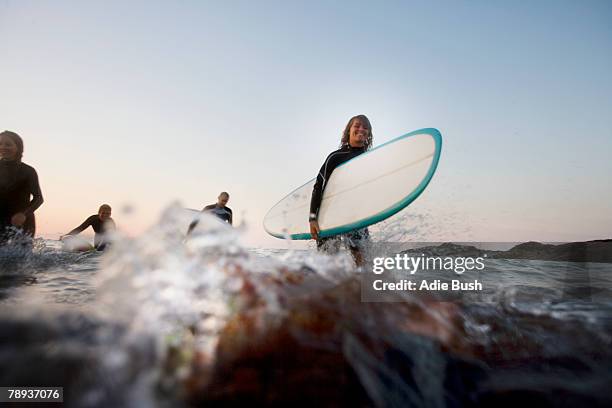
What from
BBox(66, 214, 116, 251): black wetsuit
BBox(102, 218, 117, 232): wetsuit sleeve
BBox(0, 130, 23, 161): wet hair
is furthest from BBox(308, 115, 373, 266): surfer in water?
BBox(102, 218, 117, 232): wetsuit sleeve

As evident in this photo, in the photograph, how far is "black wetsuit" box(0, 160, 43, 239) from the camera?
427 cm

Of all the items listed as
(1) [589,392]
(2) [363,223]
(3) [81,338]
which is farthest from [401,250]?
(3) [81,338]

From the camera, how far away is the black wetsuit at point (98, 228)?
21.1ft

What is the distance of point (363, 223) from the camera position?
3.74 meters

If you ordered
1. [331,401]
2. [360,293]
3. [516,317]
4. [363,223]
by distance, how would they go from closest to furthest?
1. [331,401]
2. [360,293]
3. [516,317]
4. [363,223]

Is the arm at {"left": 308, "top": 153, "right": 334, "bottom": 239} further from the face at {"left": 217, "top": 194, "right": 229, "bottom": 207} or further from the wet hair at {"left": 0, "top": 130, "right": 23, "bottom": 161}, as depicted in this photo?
the wet hair at {"left": 0, "top": 130, "right": 23, "bottom": 161}

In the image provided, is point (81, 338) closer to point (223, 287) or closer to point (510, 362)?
point (223, 287)

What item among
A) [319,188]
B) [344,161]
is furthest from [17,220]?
[344,161]

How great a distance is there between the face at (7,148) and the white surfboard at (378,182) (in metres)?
3.97

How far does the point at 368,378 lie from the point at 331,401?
176mm

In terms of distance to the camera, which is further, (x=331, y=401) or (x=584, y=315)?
(x=584, y=315)

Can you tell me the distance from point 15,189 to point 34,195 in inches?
8.4

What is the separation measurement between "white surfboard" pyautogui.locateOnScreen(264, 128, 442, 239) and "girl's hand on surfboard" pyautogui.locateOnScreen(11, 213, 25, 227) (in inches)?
145

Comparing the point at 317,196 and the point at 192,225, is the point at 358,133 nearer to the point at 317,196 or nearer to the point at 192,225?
the point at 317,196
